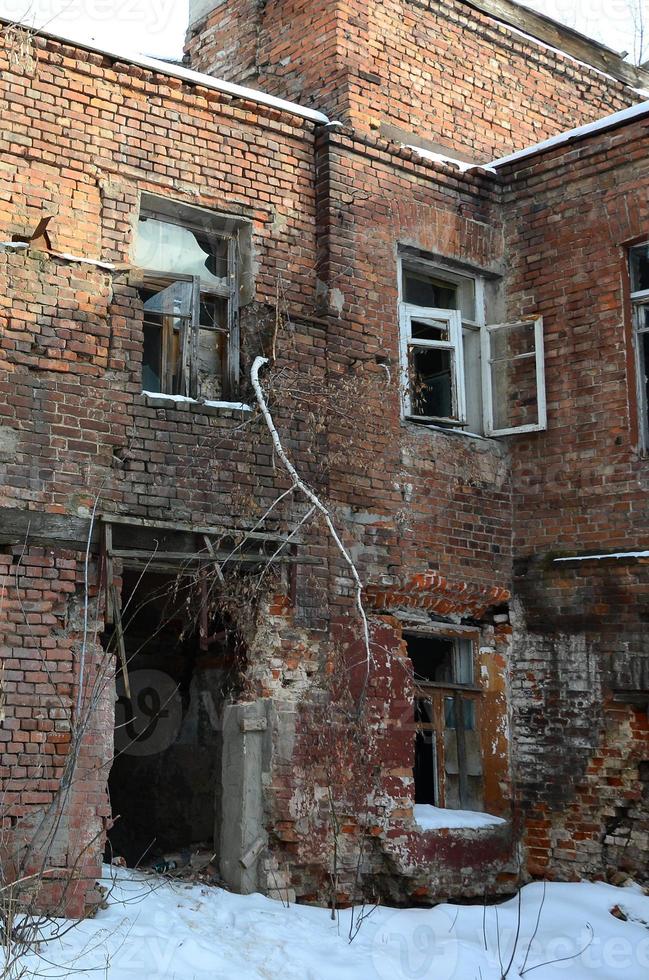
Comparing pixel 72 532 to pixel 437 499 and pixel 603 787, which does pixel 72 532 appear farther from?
pixel 603 787

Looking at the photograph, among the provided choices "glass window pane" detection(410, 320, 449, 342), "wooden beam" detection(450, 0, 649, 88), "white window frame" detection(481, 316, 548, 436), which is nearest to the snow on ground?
"white window frame" detection(481, 316, 548, 436)

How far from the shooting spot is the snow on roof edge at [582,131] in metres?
10.4

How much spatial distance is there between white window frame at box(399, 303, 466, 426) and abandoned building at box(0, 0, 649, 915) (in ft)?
0.10

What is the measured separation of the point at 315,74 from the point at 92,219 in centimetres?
328

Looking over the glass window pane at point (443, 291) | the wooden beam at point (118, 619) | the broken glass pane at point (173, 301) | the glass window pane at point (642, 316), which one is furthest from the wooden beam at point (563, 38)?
the wooden beam at point (118, 619)

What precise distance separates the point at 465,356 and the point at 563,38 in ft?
14.2

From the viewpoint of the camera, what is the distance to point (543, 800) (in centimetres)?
1012

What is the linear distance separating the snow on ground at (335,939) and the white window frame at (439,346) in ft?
12.5

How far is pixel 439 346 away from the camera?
1068 cm

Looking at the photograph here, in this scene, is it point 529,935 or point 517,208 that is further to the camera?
point 517,208

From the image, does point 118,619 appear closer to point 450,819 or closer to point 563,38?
point 450,819

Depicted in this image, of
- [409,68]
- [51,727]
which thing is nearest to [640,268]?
[409,68]

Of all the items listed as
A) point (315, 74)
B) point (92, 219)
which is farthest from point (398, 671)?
point (315, 74)

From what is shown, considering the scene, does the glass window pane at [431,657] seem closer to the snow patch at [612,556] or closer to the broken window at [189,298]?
the snow patch at [612,556]
